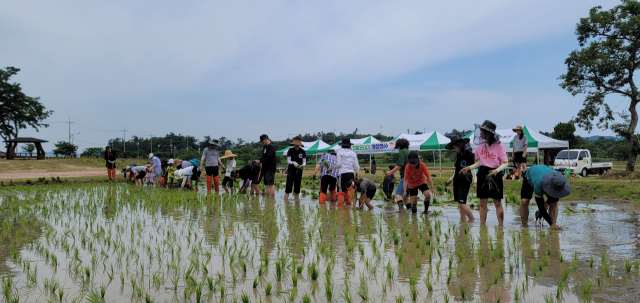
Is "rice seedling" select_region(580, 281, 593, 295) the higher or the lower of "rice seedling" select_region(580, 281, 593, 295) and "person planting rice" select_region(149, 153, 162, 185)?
the lower

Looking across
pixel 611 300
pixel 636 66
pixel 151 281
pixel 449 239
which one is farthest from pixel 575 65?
pixel 151 281

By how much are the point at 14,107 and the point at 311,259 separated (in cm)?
4567

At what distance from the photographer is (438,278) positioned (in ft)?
11.8

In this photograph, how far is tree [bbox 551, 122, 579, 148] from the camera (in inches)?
1247

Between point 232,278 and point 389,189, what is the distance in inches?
267

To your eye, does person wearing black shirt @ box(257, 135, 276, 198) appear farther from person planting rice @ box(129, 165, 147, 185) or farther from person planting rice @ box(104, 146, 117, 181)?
person planting rice @ box(104, 146, 117, 181)

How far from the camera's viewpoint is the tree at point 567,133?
31672 millimetres

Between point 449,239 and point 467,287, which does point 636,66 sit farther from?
point 467,287

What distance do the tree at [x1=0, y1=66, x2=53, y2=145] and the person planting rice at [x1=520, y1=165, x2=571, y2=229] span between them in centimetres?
4585

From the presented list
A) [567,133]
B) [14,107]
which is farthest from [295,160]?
[14,107]

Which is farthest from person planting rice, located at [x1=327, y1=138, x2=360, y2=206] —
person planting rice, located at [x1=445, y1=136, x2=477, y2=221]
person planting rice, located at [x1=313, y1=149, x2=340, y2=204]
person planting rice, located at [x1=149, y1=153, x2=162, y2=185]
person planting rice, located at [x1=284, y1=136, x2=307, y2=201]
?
person planting rice, located at [x1=149, y1=153, x2=162, y2=185]

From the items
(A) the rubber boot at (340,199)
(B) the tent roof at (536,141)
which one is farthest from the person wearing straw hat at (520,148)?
(A) the rubber boot at (340,199)

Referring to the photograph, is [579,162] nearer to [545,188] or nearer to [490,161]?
[490,161]

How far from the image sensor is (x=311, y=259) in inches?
168
